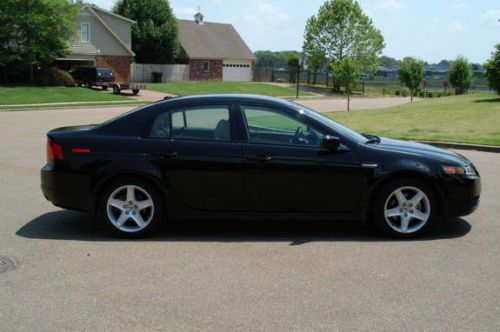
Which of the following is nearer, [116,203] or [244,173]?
[244,173]

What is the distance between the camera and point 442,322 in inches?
159

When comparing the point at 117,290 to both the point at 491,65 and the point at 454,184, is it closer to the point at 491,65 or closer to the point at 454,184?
the point at 454,184

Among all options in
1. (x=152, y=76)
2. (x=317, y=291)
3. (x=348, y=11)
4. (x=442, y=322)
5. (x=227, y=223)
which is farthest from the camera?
(x=348, y=11)

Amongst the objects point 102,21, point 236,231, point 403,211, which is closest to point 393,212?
point 403,211

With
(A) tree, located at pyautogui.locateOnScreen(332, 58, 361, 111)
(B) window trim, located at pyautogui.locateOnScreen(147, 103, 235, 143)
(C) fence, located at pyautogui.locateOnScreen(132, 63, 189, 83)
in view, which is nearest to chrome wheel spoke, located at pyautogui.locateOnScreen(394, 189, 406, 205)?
(B) window trim, located at pyautogui.locateOnScreen(147, 103, 235, 143)

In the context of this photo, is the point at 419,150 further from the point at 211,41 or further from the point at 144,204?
the point at 211,41

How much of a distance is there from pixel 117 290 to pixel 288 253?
69.1 inches

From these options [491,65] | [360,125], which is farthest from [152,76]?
[360,125]

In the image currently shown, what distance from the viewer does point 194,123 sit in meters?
6.23

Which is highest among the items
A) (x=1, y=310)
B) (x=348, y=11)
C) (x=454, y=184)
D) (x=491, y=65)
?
(x=348, y=11)

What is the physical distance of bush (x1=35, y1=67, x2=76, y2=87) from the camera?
132 ft

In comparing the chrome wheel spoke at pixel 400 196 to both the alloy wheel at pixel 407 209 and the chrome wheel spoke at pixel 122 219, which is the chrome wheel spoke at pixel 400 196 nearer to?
the alloy wheel at pixel 407 209

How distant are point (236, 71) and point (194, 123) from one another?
214 ft

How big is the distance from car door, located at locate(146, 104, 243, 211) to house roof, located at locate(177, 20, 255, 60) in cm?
5997
